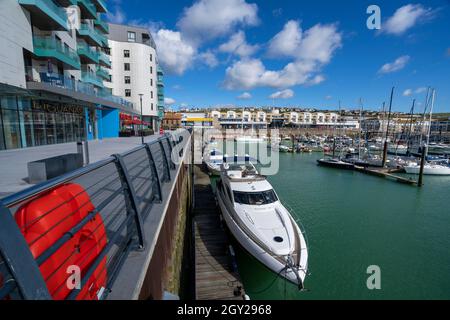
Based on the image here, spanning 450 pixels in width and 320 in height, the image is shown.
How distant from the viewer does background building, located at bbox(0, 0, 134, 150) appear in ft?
39.8

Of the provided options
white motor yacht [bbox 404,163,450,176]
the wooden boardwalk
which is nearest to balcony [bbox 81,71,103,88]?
the wooden boardwalk

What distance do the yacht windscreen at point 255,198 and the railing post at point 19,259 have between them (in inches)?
307

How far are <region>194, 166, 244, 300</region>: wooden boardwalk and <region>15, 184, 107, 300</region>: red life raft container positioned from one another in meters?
5.06

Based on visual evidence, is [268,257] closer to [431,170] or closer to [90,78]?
[90,78]

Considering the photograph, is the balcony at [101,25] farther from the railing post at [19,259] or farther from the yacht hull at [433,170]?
the yacht hull at [433,170]

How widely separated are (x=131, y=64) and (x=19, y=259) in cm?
4698

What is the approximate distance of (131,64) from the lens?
4006 cm

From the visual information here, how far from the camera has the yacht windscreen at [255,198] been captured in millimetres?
8734

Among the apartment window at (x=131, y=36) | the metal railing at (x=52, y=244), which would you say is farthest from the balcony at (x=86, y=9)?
the metal railing at (x=52, y=244)

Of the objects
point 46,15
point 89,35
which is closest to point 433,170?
point 46,15

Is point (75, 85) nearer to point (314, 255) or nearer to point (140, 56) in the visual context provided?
point (314, 255)

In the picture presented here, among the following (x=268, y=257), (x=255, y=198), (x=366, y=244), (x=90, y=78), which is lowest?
(x=366, y=244)

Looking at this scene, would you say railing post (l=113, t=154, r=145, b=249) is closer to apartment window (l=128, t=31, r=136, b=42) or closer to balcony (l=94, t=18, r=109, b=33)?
balcony (l=94, t=18, r=109, b=33)

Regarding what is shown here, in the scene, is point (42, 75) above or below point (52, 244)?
above
